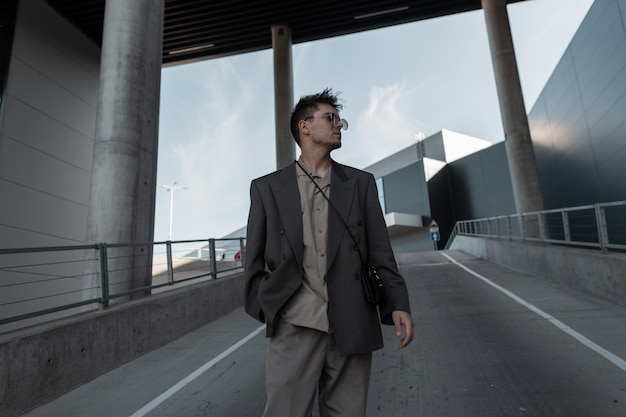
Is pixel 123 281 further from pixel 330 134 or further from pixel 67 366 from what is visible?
pixel 330 134

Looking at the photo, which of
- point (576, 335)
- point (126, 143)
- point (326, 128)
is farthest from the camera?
point (126, 143)

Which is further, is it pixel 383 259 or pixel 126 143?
pixel 126 143

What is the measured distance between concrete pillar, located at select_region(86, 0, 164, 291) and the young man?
553 cm

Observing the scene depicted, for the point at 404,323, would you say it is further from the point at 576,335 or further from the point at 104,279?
the point at 104,279

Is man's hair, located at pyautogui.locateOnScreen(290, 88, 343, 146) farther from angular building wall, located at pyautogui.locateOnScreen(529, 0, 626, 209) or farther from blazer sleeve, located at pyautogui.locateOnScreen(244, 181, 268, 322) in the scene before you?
angular building wall, located at pyautogui.locateOnScreen(529, 0, 626, 209)

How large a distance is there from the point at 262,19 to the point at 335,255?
21162 mm

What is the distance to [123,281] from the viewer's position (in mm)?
6523

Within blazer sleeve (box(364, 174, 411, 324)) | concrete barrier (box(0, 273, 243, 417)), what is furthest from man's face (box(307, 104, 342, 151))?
concrete barrier (box(0, 273, 243, 417))

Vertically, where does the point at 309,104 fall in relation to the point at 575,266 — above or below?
above

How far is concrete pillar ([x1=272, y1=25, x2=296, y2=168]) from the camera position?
19.1 meters

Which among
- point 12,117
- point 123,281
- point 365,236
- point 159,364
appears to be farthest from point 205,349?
point 12,117

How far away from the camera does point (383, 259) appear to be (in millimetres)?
1666

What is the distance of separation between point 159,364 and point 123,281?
7.66 feet

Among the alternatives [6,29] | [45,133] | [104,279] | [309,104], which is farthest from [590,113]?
[6,29]
